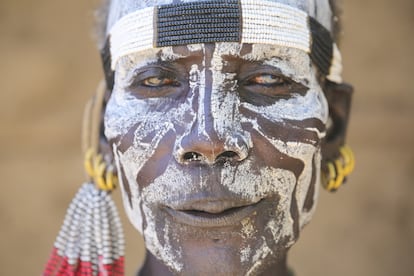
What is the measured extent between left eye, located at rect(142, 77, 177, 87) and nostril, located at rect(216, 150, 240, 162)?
0.33m

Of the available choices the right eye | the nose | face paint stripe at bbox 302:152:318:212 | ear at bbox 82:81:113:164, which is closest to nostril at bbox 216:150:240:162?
the nose

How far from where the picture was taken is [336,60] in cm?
338

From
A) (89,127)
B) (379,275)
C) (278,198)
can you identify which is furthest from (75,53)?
(278,198)

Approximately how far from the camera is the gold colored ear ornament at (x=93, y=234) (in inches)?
134

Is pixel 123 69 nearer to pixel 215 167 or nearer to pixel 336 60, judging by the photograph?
pixel 215 167

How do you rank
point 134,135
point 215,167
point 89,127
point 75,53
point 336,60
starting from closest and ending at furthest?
point 215,167 → point 134,135 → point 336,60 → point 89,127 → point 75,53

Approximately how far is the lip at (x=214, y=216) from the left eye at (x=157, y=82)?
1.32 feet

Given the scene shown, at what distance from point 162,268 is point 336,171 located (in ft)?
2.25

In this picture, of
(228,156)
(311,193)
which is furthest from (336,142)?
(228,156)

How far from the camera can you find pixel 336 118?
3.56 metres

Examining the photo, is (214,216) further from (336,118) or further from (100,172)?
(336,118)

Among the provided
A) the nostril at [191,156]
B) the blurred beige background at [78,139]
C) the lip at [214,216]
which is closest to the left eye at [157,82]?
the nostril at [191,156]

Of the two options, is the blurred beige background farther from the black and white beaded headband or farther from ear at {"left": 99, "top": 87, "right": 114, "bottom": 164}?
the black and white beaded headband

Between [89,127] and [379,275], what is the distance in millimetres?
2265
